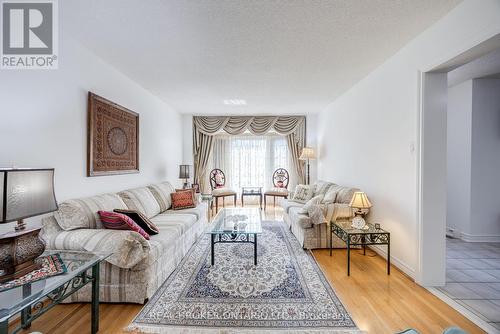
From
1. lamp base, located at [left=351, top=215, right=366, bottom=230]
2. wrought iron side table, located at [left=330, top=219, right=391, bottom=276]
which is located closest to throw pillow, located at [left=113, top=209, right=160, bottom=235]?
wrought iron side table, located at [left=330, top=219, right=391, bottom=276]

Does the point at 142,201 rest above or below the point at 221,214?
above

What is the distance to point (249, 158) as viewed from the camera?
6945mm

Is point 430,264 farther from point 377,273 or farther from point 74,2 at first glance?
point 74,2

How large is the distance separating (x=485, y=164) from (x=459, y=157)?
329 millimetres

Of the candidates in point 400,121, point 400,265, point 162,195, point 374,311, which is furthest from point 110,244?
point 400,121

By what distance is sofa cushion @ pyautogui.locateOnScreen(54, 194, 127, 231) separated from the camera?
2146 millimetres

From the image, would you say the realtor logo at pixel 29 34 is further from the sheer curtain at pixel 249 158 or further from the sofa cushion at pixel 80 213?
the sheer curtain at pixel 249 158

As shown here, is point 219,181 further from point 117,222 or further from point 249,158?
point 117,222

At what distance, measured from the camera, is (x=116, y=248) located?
1941 mm

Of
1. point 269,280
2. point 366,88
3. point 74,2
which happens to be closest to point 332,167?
point 366,88

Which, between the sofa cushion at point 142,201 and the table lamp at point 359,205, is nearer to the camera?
the table lamp at point 359,205

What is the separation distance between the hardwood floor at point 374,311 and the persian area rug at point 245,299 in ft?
0.45

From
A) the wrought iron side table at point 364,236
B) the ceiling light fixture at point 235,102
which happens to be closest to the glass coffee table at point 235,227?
the wrought iron side table at point 364,236

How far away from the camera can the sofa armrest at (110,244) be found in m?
1.94
